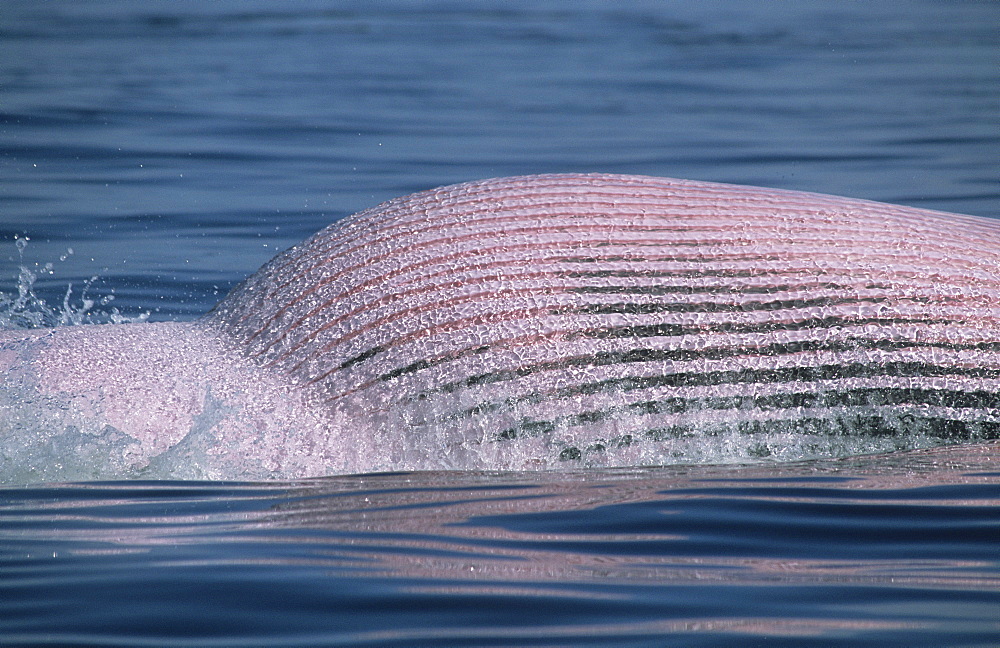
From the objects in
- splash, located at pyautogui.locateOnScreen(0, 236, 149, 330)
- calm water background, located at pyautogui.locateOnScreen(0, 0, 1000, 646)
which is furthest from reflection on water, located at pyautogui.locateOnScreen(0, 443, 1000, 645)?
splash, located at pyautogui.locateOnScreen(0, 236, 149, 330)

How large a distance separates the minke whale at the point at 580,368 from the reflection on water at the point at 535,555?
0.45 ft

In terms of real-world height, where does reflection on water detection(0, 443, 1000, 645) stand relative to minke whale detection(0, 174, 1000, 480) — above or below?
below

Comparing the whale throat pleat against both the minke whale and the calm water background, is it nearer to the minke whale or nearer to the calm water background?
the minke whale

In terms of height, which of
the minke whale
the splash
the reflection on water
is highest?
the splash

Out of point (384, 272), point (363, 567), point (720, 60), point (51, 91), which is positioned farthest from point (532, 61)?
point (363, 567)

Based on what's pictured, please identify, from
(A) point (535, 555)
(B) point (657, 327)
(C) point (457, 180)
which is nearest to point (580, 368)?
(B) point (657, 327)

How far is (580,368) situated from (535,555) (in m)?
1.05

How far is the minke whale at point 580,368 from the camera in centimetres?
488

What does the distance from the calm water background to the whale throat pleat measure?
229 millimetres

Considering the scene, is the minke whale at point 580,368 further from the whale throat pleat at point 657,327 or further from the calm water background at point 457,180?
the calm water background at point 457,180

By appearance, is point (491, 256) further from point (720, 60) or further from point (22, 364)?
point (720, 60)

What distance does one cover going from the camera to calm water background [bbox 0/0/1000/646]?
362cm

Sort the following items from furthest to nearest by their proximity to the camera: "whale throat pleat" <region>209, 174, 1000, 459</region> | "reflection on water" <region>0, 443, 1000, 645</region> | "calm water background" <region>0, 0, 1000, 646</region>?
1. "whale throat pleat" <region>209, 174, 1000, 459</region>
2. "calm water background" <region>0, 0, 1000, 646</region>
3. "reflection on water" <region>0, 443, 1000, 645</region>

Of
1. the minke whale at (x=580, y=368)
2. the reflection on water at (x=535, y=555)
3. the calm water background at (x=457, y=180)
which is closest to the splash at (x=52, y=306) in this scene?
the calm water background at (x=457, y=180)
